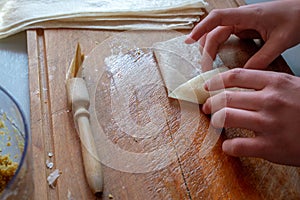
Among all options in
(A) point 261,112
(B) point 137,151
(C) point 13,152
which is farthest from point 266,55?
(C) point 13,152

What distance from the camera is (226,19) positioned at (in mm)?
710

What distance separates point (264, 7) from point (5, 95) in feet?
1.58

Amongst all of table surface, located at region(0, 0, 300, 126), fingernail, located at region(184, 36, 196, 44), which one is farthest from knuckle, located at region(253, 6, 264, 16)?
table surface, located at region(0, 0, 300, 126)

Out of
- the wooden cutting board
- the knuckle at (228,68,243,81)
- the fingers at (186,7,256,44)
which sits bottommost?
the wooden cutting board

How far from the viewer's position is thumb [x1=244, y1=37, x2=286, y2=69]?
0.69m

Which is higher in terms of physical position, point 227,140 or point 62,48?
point 62,48

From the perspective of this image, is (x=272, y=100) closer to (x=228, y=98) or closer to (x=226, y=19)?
(x=228, y=98)

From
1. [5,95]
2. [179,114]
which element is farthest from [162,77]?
[5,95]

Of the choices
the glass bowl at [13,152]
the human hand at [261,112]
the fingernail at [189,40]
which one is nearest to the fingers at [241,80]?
the human hand at [261,112]

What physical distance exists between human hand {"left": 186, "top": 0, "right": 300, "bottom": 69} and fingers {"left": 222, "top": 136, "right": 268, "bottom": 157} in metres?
0.18

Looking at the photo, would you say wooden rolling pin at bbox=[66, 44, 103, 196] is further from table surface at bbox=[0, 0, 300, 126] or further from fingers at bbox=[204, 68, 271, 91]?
fingers at bbox=[204, 68, 271, 91]

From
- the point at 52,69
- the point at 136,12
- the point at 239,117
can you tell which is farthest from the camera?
the point at 136,12

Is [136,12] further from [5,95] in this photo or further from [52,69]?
[5,95]

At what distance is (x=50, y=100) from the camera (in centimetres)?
63
